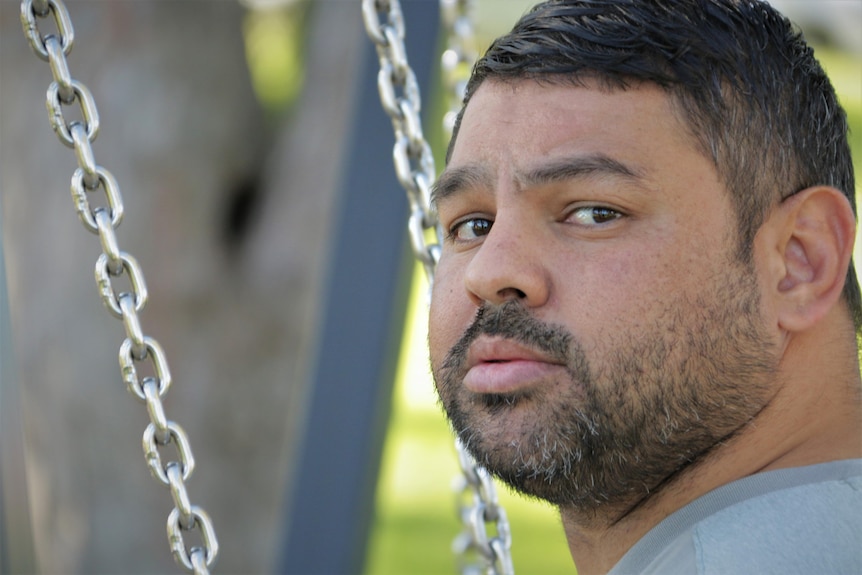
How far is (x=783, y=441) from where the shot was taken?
147 centimetres

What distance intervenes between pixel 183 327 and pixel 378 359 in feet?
4.12

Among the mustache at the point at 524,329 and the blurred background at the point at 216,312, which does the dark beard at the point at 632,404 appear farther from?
the blurred background at the point at 216,312

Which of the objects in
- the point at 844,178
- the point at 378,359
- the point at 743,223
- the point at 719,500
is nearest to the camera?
the point at 719,500

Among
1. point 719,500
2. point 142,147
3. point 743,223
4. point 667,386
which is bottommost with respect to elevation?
point 719,500

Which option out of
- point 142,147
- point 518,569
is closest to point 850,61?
point 518,569

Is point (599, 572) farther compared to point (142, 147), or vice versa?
point (142, 147)

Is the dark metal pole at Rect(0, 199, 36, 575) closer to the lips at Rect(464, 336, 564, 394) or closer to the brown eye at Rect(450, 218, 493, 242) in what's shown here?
the brown eye at Rect(450, 218, 493, 242)

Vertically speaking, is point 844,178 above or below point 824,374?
above

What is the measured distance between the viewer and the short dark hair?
1.52 m

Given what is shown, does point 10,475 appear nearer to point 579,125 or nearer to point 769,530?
point 579,125

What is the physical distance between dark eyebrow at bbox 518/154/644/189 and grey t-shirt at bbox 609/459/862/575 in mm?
434

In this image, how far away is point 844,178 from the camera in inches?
65.4

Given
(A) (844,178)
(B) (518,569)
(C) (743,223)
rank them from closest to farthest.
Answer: (C) (743,223) → (A) (844,178) → (B) (518,569)

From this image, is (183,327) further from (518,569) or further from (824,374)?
(824,374)
